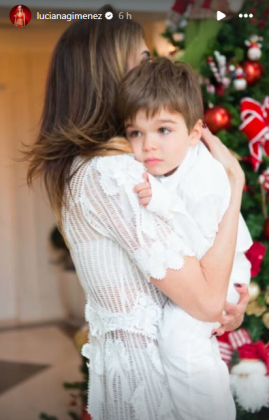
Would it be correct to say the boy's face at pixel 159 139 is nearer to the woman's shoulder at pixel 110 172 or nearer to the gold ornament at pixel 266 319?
the woman's shoulder at pixel 110 172

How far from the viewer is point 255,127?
1.23 meters

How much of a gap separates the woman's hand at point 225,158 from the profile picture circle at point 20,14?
0.34 meters

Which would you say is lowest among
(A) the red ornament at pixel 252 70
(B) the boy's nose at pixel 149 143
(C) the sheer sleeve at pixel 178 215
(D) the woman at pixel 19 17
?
(C) the sheer sleeve at pixel 178 215

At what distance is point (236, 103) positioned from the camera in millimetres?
1302

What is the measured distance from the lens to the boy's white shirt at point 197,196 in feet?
2.63

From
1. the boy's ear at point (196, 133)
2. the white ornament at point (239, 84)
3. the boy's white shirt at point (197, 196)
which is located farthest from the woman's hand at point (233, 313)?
the white ornament at point (239, 84)

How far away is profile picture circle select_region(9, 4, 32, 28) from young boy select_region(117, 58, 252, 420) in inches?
10.7

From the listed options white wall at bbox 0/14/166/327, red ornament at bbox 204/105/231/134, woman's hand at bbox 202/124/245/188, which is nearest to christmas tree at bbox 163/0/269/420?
red ornament at bbox 204/105/231/134

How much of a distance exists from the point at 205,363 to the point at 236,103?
648mm

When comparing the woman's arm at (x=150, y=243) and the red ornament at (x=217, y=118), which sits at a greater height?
the red ornament at (x=217, y=118)

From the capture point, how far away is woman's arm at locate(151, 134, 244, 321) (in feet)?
2.50

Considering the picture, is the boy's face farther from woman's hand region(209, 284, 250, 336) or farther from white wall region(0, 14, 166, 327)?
white wall region(0, 14, 166, 327)

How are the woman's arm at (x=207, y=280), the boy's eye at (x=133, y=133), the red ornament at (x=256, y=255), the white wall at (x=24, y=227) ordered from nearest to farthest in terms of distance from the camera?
the woman's arm at (x=207, y=280), the boy's eye at (x=133, y=133), the red ornament at (x=256, y=255), the white wall at (x=24, y=227)

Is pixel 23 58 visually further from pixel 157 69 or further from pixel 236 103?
pixel 157 69
